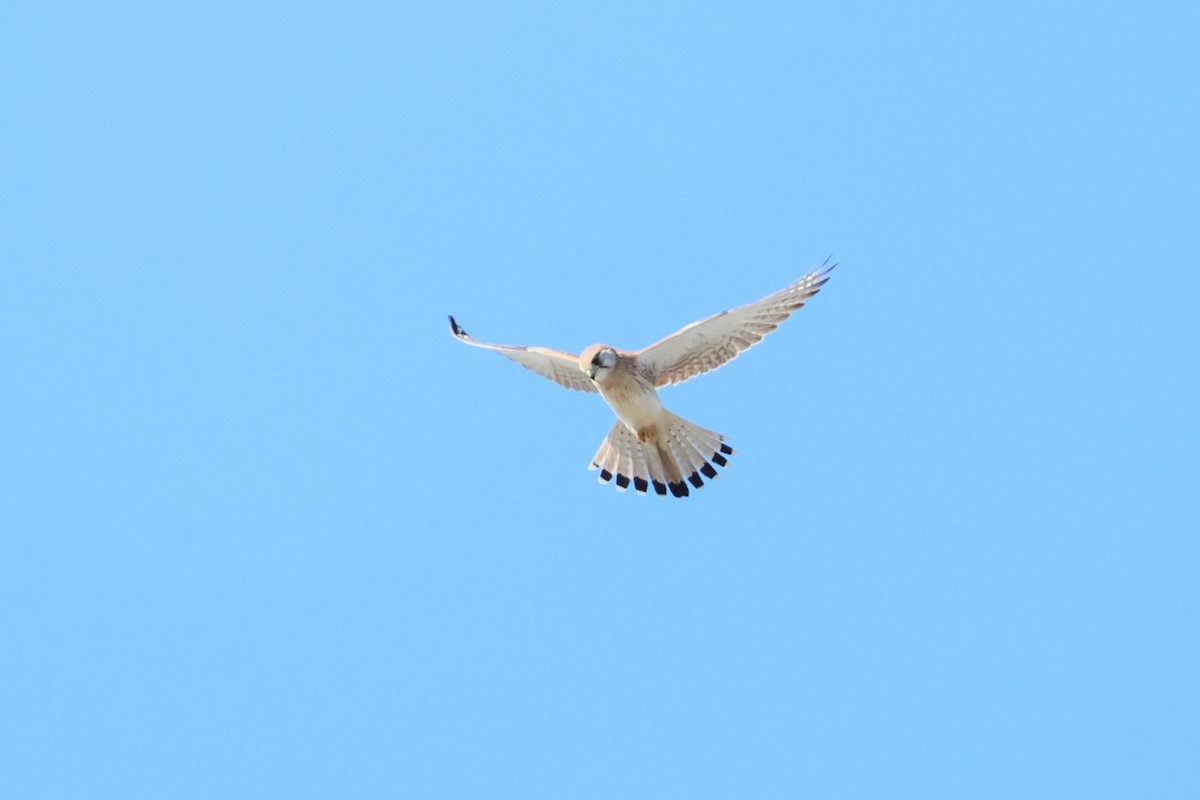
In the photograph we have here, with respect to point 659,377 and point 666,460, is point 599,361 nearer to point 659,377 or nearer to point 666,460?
point 659,377

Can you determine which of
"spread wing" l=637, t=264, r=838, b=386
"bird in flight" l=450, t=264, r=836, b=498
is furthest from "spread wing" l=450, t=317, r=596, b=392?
"spread wing" l=637, t=264, r=838, b=386

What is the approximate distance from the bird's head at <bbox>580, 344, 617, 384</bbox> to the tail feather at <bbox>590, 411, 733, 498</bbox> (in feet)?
2.70

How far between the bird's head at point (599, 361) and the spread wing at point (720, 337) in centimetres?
27

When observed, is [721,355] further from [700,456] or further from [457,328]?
[457,328]

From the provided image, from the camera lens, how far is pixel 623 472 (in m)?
12.7

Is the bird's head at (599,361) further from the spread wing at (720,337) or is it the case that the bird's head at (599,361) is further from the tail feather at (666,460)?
the tail feather at (666,460)

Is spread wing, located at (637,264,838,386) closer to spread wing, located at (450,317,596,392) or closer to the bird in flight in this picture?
the bird in flight

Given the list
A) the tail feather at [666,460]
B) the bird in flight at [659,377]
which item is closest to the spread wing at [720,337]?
the bird in flight at [659,377]

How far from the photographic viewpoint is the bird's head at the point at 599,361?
461 inches

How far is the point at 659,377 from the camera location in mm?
12180

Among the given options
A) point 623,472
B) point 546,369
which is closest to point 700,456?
point 623,472

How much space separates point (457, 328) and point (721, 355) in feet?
8.16

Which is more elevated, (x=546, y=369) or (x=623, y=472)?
(x=546, y=369)

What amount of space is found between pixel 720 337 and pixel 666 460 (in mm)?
1219
